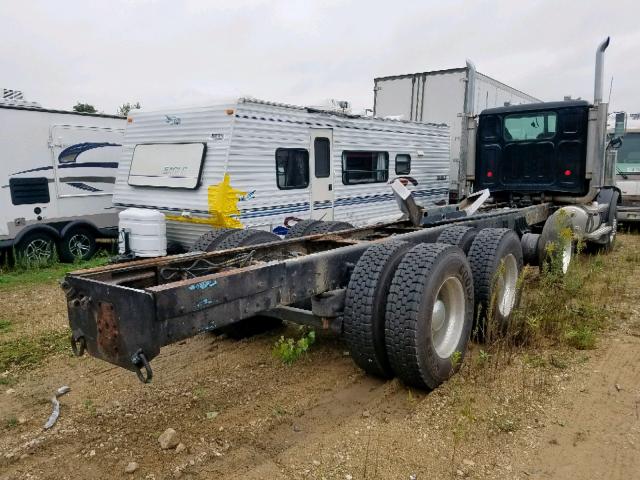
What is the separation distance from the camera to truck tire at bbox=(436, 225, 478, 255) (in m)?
4.88

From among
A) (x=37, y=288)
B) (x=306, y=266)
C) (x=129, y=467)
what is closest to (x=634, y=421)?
(x=306, y=266)

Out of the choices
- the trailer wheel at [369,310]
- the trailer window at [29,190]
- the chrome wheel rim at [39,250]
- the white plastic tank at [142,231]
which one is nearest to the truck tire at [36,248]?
the chrome wheel rim at [39,250]

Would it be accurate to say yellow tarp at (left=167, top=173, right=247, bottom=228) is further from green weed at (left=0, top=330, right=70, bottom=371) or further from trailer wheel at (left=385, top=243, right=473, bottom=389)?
trailer wheel at (left=385, top=243, right=473, bottom=389)

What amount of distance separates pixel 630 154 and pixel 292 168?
29.3 feet

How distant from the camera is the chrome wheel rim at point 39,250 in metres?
8.93

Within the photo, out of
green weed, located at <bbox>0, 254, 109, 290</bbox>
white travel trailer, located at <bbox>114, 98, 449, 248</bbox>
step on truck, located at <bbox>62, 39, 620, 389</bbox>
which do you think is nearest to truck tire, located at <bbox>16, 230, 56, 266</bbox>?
green weed, located at <bbox>0, 254, 109, 290</bbox>

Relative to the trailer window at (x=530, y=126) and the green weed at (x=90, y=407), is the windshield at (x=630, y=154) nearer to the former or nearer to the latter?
the trailer window at (x=530, y=126)

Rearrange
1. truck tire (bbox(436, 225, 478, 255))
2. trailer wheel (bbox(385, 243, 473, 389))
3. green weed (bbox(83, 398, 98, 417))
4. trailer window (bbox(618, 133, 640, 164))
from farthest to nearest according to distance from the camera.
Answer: trailer window (bbox(618, 133, 640, 164))
truck tire (bbox(436, 225, 478, 255))
green weed (bbox(83, 398, 98, 417))
trailer wheel (bbox(385, 243, 473, 389))

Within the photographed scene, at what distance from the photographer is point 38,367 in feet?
15.1

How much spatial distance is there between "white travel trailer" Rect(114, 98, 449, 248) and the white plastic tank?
0.39m

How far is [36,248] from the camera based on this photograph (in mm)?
9047

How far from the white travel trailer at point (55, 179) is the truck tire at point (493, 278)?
7.60m

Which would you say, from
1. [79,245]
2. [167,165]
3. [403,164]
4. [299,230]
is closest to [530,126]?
[403,164]

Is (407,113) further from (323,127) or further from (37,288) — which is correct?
(37,288)
